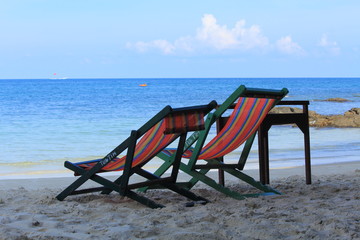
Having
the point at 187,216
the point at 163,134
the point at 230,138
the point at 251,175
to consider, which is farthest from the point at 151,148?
the point at 251,175

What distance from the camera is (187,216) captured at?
3131 millimetres

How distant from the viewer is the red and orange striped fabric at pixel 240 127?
386 cm

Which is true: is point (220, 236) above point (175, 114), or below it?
below

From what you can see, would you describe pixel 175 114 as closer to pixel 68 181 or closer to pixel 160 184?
pixel 160 184

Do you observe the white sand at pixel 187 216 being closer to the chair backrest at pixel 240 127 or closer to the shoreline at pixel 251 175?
the chair backrest at pixel 240 127

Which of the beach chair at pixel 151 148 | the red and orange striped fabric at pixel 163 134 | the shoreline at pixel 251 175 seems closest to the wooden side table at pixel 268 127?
the shoreline at pixel 251 175

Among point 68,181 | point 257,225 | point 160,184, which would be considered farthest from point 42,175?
point 257,225

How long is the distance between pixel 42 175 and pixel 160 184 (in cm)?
300

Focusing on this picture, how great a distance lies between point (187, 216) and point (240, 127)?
103 cm

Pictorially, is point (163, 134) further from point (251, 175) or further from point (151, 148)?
point (251, 175)

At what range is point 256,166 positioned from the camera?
6562mm

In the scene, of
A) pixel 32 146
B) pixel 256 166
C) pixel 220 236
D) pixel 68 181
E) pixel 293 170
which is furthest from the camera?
pixel 32 146

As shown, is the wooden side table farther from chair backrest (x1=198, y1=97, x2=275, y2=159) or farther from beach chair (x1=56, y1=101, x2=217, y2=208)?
beach chair (x1=56, y1=101, x2=217, y2=208)

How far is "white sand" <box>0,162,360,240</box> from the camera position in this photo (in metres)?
2.71
